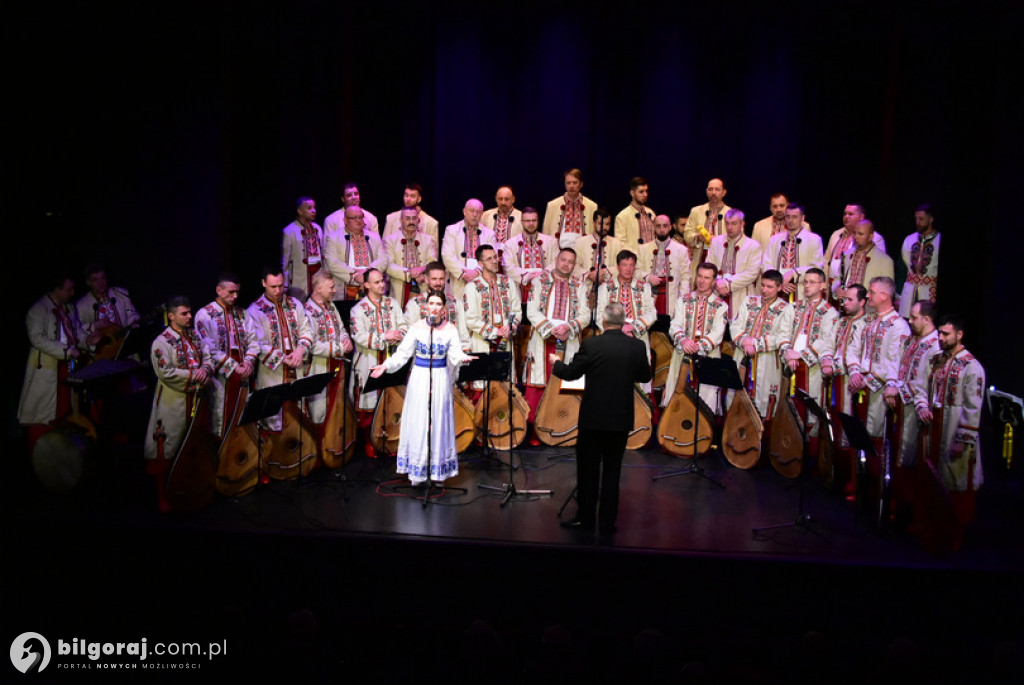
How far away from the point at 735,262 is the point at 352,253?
13.4ft

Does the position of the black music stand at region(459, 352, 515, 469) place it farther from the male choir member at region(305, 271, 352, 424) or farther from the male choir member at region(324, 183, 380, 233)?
the male choir member at region(324, 183, 380, 233)

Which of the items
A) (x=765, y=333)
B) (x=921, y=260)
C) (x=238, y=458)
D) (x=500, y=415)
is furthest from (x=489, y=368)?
(x=921, y=260)

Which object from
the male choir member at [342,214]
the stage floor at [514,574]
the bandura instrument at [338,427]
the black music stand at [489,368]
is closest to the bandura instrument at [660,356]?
the black music stand at [489,368]

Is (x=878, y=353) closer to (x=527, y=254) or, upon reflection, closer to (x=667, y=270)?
(x=667, y=270)

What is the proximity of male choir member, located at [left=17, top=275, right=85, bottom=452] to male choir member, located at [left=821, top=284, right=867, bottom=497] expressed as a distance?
655 centimetres

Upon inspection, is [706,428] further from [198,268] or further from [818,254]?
[198,268]

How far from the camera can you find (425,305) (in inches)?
275

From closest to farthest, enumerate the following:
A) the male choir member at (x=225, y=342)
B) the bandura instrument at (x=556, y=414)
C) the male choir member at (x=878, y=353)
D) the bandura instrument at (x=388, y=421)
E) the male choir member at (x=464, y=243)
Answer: the male choir member at (x=878, y=353)
the male choir member at (x=225, y=342)
the bandura instrument at (x=388, y=421)
the bandura instrument at (x=556, y=414)
the male choir member at (x=464, y=243)

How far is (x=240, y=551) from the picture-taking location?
18.2 ft

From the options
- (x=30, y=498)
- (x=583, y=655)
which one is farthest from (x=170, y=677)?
(x=30, y=498)

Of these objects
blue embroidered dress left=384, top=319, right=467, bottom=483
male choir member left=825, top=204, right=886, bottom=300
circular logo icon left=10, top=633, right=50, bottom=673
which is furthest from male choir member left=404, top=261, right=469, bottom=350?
male choir member left=825, top=204, right=886, bottom=300

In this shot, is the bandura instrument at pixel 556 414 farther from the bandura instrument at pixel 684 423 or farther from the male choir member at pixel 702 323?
the male choir member at pixel 702 323

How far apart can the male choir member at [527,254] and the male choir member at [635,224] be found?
34.9 inches

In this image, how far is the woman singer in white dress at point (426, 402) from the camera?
21.2 feet
